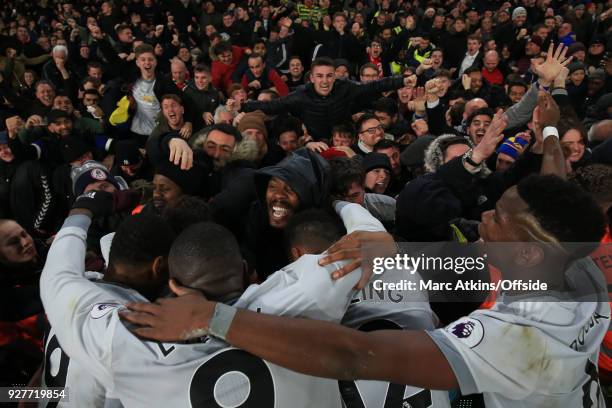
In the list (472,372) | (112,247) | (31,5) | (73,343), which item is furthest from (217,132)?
(31,5)

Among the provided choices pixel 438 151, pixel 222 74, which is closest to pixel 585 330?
pixel 438 151

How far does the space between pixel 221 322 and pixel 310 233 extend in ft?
2.51

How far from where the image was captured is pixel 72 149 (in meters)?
4.43

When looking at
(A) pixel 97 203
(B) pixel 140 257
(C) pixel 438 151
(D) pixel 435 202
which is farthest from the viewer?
(C) pixel 438 151

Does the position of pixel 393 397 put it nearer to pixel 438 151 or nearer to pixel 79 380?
pixel 79 380

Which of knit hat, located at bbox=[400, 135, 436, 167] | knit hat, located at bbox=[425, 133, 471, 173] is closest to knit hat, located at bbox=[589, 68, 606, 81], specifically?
knit hat, located at bbox=[400, 135, 436, 167]

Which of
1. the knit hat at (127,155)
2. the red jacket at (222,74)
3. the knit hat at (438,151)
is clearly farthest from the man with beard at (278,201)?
the red jacket at (222,74)

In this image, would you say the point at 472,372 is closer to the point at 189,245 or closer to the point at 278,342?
the point at 278,342

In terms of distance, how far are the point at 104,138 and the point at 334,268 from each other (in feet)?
14.9

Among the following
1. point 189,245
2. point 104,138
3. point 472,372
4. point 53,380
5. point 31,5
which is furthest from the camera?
point 31,5

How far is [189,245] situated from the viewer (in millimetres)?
1612

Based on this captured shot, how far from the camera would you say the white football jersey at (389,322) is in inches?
62.8

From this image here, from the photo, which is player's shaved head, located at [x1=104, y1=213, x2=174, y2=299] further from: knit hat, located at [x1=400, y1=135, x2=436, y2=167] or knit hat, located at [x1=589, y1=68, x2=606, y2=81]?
knit hat, located at [x1=589, y1=68, x2=606, y2=81]

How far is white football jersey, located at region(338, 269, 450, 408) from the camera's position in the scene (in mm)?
1596
